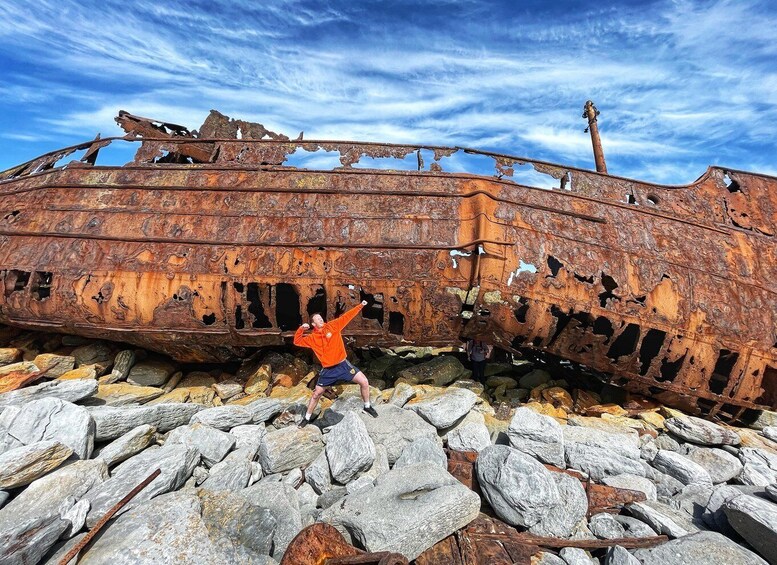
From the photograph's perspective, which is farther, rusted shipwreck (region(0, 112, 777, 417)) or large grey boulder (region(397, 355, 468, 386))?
large grey boulder (region(397, 355, 468, 386))

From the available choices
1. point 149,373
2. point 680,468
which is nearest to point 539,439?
point 680,468

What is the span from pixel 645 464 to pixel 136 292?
18.2 feet

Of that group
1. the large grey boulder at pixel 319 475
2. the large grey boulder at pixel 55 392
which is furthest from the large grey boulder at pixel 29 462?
the large grey boulder at pixel 319 475

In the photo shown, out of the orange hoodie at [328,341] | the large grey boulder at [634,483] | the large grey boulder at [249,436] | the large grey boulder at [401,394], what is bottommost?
the large grey boulder at [634,483]

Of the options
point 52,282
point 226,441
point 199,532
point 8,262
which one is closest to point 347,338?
point 226,441

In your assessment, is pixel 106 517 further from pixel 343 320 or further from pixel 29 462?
pixel 343 320

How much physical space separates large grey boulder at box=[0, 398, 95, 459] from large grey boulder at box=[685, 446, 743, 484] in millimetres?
5459

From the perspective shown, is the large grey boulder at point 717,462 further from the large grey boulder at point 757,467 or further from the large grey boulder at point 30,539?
the large grey boulder at point 30,539

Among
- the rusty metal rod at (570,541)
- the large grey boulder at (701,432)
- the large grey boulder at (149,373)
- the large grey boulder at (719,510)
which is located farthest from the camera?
the large grey boulder at (149,373)

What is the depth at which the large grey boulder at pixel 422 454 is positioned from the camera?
317 cm

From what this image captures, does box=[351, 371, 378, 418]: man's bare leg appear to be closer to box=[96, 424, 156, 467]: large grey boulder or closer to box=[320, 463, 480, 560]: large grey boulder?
box=[320, 463, 480, 560]: large grey boulder

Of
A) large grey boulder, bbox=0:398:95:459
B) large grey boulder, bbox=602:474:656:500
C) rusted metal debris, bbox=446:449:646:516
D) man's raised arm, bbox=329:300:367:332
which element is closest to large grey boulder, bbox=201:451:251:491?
large grey boulder, bbox=0:398:95:459

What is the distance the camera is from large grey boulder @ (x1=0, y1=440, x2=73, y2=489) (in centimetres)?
248

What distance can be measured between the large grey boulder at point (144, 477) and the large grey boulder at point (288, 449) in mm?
543
